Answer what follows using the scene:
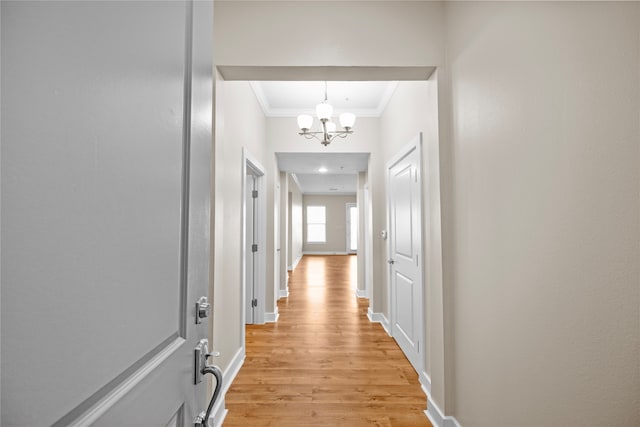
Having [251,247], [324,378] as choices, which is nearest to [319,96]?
[251,247]

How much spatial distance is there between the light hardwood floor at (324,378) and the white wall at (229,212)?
1.15ft

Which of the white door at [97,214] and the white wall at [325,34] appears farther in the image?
the white wall at [325,34]

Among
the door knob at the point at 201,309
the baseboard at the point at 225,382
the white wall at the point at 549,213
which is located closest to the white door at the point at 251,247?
the baseboard at the point at 225,382

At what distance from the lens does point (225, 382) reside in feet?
8.15

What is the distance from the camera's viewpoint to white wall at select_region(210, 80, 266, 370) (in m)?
2.14

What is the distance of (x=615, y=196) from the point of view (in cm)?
94

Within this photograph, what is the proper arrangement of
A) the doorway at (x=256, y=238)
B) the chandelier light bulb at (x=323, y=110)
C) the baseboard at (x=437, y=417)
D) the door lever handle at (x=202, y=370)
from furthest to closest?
the doorway at (x=256, y=238) → the chandelier light bulb at (x=323, y=110) → the baseboard at (x=437, y=417) → the door lever handle at (x=202, y=370)

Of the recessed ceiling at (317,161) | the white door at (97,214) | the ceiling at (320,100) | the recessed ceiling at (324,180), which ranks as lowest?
the white door at (97,214)

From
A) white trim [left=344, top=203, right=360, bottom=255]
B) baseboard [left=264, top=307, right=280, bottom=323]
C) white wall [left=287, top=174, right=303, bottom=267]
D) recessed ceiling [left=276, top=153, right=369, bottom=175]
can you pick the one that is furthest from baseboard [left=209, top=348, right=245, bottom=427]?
white trim [left=344, top=203, right=360, bottom=255]

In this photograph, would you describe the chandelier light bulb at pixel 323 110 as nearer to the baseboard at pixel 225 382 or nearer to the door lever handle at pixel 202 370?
the baseboard at pixel 225 382

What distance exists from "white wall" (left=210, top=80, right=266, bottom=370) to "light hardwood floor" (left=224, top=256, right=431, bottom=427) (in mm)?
352

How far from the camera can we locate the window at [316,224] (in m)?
13.6

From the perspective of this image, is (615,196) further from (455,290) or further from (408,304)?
(408,304)

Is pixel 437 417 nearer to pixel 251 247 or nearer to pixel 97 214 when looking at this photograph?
pixel 97 214
